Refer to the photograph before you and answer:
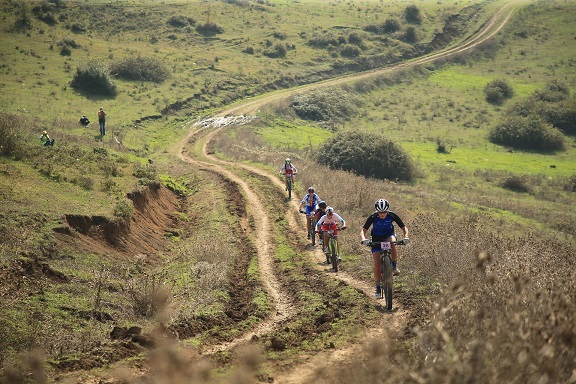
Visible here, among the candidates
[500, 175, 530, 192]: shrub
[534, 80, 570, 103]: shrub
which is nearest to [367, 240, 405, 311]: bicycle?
[500, 175, 530, 192]: shrub

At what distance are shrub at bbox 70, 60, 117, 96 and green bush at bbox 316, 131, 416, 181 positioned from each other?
70.7ft

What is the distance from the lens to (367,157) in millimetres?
42938

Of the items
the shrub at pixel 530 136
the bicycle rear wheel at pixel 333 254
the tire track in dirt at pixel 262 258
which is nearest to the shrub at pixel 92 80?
the tire track in dirt at pixel 262 258

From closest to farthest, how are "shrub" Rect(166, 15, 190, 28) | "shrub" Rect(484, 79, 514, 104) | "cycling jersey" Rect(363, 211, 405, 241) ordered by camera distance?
"cycling jersey" Rect(363, 211, 405, 241) < "shrub" Rect(484, 79, 514, 104) < "shrub" Rect(166, 15, 190, 28)

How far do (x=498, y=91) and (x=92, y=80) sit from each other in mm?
51760

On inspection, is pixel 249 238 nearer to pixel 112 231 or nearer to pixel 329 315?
pixel 112 231

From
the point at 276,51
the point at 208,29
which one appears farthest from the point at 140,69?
the point at 208,29

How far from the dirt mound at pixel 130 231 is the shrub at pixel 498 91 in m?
60.2

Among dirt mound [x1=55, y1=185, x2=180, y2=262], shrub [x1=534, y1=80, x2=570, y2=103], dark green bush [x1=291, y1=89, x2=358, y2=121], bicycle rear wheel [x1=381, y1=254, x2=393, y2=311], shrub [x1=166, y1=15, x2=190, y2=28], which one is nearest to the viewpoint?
bicycle rear wheel [x1=381, y1=254, x2=393, y2=311]

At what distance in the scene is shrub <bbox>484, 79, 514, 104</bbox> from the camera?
241ft

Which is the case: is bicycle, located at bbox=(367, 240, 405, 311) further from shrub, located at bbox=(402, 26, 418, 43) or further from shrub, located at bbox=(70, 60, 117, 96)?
shrub, located at bbox=(402, 26, 418, 43)

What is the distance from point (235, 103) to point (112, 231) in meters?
44.6

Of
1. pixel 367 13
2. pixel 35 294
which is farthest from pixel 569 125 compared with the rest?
pixel 35 294

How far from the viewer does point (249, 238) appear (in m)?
21.5
